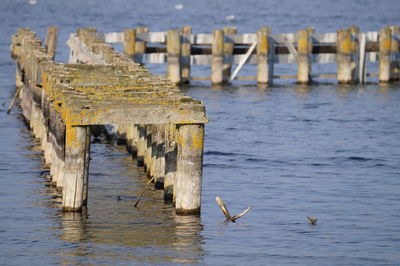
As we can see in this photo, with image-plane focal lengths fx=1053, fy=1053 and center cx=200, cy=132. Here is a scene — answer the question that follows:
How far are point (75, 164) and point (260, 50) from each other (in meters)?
21.1

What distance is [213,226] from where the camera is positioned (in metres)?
14.9

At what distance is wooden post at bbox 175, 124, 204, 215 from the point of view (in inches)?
564

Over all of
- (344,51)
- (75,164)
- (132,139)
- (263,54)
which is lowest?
(132,139)

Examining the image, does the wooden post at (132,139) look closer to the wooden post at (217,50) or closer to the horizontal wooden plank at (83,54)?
the horizontal wooden plank at (83,54)

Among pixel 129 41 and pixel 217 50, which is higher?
pixel 129 41

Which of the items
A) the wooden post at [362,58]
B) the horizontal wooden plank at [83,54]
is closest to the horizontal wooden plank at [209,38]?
the wooden post at [362,58]

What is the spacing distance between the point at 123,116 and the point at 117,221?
1765 millimetres

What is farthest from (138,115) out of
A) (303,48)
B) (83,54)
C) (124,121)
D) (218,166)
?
(303,48)

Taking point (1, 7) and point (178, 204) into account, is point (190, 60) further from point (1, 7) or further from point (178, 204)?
point (1, 7)

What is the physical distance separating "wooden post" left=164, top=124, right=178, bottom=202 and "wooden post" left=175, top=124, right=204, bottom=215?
87 centimetres

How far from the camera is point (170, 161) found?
52.1 feet

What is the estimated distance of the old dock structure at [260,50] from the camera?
114 feet

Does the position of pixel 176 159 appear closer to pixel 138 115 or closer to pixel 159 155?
pixel 159 155

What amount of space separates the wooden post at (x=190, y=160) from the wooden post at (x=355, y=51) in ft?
72.4
